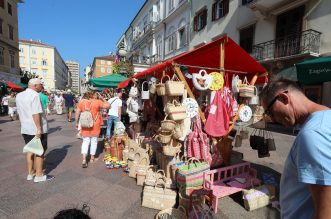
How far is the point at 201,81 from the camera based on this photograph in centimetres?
335

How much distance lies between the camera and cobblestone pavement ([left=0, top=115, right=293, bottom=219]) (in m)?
3.00

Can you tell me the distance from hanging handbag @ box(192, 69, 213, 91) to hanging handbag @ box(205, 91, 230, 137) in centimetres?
29

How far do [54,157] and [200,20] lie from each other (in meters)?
15.9

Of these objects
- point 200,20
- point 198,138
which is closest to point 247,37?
point 200,20

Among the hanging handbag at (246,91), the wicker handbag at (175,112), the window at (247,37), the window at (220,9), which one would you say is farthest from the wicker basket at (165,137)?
the window at (220,9)

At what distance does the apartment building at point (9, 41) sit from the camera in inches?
917

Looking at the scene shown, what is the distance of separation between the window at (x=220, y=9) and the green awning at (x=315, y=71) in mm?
10860

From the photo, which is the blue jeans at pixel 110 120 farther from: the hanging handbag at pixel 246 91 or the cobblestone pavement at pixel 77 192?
the hanging handbag at pixel 246 91

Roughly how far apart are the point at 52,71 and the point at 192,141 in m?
73.0

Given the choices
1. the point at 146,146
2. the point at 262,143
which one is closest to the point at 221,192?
the point at 262,143

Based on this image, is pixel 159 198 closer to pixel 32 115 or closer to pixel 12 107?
pixel 32 115

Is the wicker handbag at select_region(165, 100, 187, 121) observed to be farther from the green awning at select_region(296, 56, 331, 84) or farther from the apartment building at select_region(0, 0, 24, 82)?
the apartment building at select_region(0, 0, 24, 82)

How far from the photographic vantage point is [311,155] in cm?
91

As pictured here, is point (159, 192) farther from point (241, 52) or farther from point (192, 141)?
point (241, 52)
